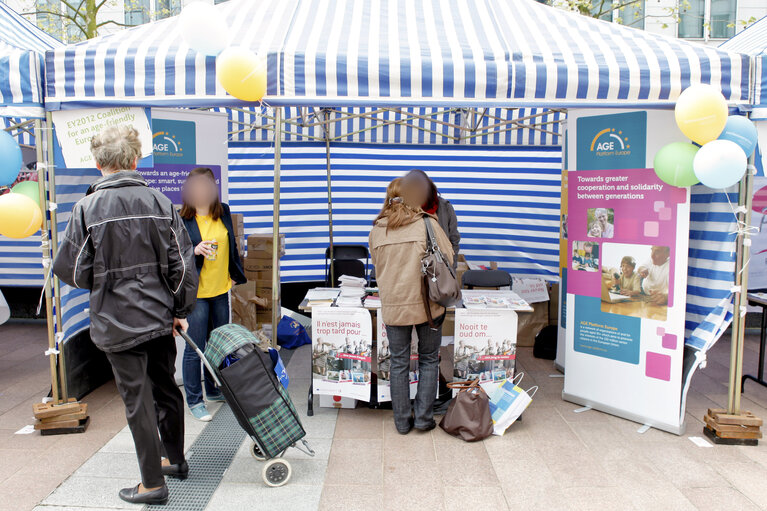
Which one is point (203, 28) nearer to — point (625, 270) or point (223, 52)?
point (223, 52)

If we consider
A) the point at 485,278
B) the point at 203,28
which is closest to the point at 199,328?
the point at 203,28

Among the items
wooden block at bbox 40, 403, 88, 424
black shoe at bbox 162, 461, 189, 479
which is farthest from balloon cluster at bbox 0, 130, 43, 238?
black shoe at bbox 162, 461, 189, 479

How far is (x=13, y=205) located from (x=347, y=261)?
150 inches

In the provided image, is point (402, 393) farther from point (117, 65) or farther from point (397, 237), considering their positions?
point (117, 65)

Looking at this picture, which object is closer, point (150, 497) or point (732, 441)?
point (150, 497)

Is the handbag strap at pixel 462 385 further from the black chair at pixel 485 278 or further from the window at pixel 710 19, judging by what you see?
the window at pixel 710 19

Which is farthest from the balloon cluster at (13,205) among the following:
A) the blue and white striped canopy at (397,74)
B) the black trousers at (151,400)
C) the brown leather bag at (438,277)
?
the brown leather bag at (438,277)

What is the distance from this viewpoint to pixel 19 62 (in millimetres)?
3408

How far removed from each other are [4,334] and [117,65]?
443 centimetres

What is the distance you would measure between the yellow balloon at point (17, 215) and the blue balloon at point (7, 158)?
12 cm

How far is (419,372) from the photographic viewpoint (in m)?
3.74

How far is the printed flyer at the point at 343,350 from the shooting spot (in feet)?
12.7

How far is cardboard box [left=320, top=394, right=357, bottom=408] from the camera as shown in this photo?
4.09 m

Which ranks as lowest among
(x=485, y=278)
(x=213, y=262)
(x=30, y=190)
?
(x=485, y=278)
